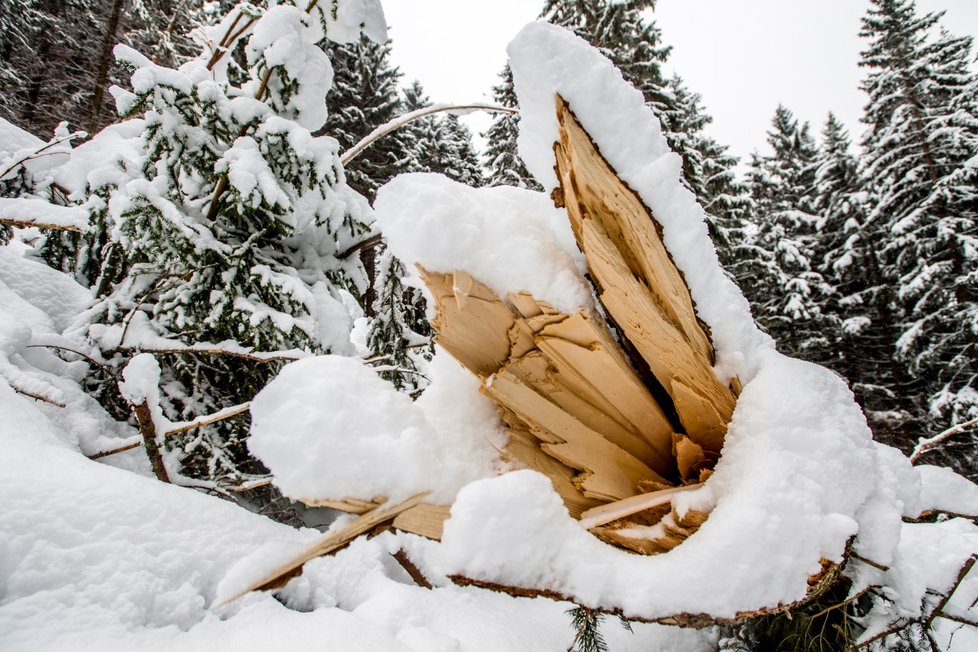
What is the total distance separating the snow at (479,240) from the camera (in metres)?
1.21

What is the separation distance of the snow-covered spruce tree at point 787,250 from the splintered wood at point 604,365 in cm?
1583

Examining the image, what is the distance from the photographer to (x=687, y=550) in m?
1.02

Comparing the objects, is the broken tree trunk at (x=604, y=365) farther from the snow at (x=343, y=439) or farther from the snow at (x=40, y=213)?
the snow at (x=40, y=213)

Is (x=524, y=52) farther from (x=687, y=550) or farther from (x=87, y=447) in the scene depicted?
(x=87, y=447)

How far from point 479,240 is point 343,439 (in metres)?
0.65

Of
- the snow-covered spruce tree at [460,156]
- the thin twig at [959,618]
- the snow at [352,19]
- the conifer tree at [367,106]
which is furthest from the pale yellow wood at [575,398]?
the snow-covered spruce tree at [460,156]

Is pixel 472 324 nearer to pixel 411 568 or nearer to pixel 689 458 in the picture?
pixel 689 458

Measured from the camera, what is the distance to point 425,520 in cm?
111

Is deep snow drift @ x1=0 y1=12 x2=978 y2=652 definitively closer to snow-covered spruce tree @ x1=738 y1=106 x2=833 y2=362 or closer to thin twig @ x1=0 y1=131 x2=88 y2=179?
thin twig @ x1=0 y1=131 x2=88 y2=179

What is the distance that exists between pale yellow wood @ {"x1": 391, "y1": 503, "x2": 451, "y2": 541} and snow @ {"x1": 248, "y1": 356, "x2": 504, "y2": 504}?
29mm

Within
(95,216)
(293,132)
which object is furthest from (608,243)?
(95,216)

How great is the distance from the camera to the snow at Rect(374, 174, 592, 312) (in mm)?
1209

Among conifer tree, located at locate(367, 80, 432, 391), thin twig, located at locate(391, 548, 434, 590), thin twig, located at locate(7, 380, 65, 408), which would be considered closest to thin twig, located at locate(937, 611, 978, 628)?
thin twig, located at locate(391, 548, 434, 590)

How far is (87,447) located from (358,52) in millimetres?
17890
